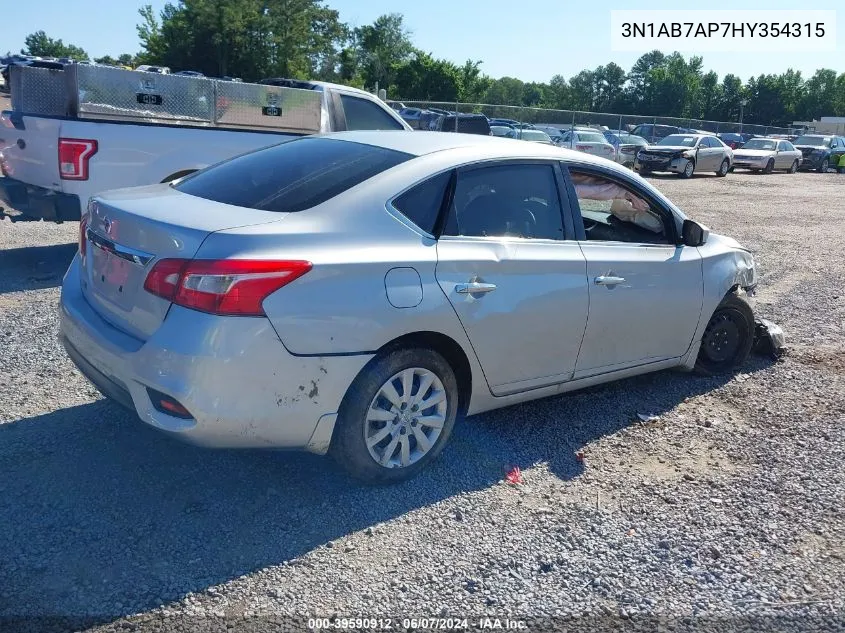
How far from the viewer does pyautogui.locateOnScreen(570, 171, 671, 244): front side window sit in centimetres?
469

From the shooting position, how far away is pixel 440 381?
3.87 meters

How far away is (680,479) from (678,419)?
878mm

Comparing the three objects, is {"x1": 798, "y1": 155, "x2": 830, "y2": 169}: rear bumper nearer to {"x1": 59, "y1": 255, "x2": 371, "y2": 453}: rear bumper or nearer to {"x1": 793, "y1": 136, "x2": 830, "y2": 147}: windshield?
{"x1": 793, "y1": 136, "x2": 830, "y2": 147}: windshield

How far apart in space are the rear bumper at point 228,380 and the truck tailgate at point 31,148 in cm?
450

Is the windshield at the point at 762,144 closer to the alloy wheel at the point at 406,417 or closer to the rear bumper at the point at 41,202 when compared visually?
the rear bumper at the point at 41,202

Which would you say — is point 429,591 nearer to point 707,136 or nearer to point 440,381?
point 440,381

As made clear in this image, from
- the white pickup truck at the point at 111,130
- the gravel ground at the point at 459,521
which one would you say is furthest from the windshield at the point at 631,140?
the gravel ground at the point at 459,521

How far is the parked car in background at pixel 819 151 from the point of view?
37.3 m

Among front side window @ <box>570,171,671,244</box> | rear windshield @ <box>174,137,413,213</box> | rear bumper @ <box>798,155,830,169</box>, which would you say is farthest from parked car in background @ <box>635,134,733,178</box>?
rear windshield @ <box>174,137,413,213</box>

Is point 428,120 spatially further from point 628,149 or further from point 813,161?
point 813,161

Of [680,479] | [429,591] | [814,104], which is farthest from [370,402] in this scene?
[814,104]

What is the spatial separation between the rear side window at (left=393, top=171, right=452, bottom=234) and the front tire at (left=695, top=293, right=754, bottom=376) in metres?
2.62

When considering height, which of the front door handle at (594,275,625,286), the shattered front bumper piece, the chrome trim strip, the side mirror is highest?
the side mirror

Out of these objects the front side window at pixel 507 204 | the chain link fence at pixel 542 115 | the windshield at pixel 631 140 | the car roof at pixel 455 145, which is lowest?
the front side window at pixel 507 204
